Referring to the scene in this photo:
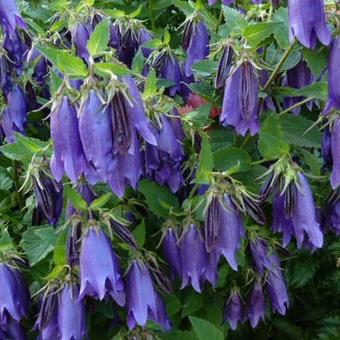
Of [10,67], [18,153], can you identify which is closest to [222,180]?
[18,153]

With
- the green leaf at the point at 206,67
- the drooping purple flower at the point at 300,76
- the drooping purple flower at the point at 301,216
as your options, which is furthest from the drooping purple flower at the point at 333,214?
the green leaf at the point at 206,67

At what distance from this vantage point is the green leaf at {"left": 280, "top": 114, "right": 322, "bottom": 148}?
141cm

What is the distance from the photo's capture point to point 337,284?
2168mm

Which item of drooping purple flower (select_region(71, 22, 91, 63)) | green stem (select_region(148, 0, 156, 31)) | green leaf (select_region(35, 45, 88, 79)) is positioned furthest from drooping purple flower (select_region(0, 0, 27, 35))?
green stem (select_region(148, 0, 156, 31))

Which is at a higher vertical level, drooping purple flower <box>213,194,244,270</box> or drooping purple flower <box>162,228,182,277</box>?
drooping purple flower <box>213,194,244,270</box>

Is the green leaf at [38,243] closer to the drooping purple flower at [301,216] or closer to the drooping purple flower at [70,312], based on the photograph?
the drooping purple flower at [70,312]

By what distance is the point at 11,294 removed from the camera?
1324mm

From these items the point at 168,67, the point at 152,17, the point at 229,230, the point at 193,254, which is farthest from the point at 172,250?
the point at 152,17

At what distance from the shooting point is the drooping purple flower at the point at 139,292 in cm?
125

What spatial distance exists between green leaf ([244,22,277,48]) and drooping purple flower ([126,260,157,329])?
418mm

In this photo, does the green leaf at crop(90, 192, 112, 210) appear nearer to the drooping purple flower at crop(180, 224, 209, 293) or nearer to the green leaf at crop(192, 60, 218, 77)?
the drooping purple flower at crop(180, 224, 209, 293)

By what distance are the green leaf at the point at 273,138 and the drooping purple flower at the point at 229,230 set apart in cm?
14

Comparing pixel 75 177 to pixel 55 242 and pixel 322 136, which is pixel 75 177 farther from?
pixel 322 136

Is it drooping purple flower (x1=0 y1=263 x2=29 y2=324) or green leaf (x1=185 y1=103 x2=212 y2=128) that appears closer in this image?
drooping purple flower (x1=0 y1=263 x2=29 y2=324)
